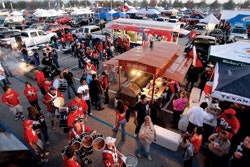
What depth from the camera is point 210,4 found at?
103938 millimetres

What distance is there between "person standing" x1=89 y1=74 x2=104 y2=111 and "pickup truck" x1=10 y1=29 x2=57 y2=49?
1284cm

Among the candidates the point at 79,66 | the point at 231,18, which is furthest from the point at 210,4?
the point at 79,66

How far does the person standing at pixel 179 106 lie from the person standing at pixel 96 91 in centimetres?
336

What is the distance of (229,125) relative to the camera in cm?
535

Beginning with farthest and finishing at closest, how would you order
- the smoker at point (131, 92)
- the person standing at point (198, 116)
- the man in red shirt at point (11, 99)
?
1. the smoker at point (131, 92)
2. the man in red shirt at point (11, 99)
3. the person standing at point (198, 116)

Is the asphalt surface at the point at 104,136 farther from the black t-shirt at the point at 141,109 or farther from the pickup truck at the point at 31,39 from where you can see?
the pickup truck at the point at 31,39

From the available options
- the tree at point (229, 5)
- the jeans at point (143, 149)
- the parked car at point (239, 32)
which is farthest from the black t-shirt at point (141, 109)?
the tree at point (229, 5)

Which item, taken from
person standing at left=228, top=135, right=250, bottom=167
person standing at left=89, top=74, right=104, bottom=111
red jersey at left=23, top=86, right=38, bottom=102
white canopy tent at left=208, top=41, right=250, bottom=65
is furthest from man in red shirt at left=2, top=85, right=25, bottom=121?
white canopy tent at left=208, top=41, right=250, bottom=65

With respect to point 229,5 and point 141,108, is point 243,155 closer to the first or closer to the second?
point 141,108

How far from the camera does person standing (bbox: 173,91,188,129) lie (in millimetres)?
6480

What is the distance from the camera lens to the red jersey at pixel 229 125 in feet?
17.2

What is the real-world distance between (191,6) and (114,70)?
9771 cm

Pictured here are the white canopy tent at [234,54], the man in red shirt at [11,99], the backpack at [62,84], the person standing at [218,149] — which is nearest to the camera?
the person standing at [218,149]

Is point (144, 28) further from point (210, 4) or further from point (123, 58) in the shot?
point (210, 4)
